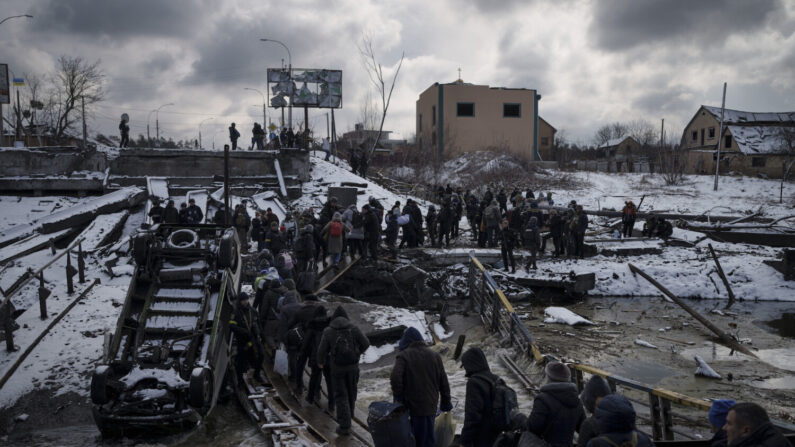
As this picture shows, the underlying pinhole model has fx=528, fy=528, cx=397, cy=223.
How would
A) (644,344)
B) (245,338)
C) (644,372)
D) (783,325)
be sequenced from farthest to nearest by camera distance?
(783,325) < (644,344) < (644,372) < (245,338)

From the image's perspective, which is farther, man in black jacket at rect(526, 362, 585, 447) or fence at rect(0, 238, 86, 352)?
fence at rect(0, 238, 86, 352)

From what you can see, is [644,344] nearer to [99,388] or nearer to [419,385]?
[419,385]

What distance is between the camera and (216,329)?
A: 7672 millimetres

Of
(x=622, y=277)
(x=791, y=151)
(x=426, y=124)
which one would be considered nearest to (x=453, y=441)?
(x=622, y=277)

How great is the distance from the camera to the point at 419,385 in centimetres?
517

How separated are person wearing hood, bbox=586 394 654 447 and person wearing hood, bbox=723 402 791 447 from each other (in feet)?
1.64

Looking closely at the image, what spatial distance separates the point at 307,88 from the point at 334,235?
75.2 feet

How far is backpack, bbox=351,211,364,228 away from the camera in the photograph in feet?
49.7

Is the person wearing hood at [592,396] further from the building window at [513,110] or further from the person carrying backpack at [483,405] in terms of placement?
the building window at [513,110]

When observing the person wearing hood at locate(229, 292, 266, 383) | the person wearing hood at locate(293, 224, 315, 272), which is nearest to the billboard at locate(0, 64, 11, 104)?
the person wearing hood at locate(293, 224, 315, 272)

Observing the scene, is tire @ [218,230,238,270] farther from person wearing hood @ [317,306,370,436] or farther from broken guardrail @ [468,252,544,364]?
broken guardrail @ [468,252,544,364]

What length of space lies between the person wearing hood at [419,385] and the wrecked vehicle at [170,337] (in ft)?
9.39

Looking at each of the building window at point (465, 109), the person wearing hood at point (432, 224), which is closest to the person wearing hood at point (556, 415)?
the person wearing hood at point (432, 224)

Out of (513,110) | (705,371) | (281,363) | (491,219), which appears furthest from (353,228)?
(513,110)
